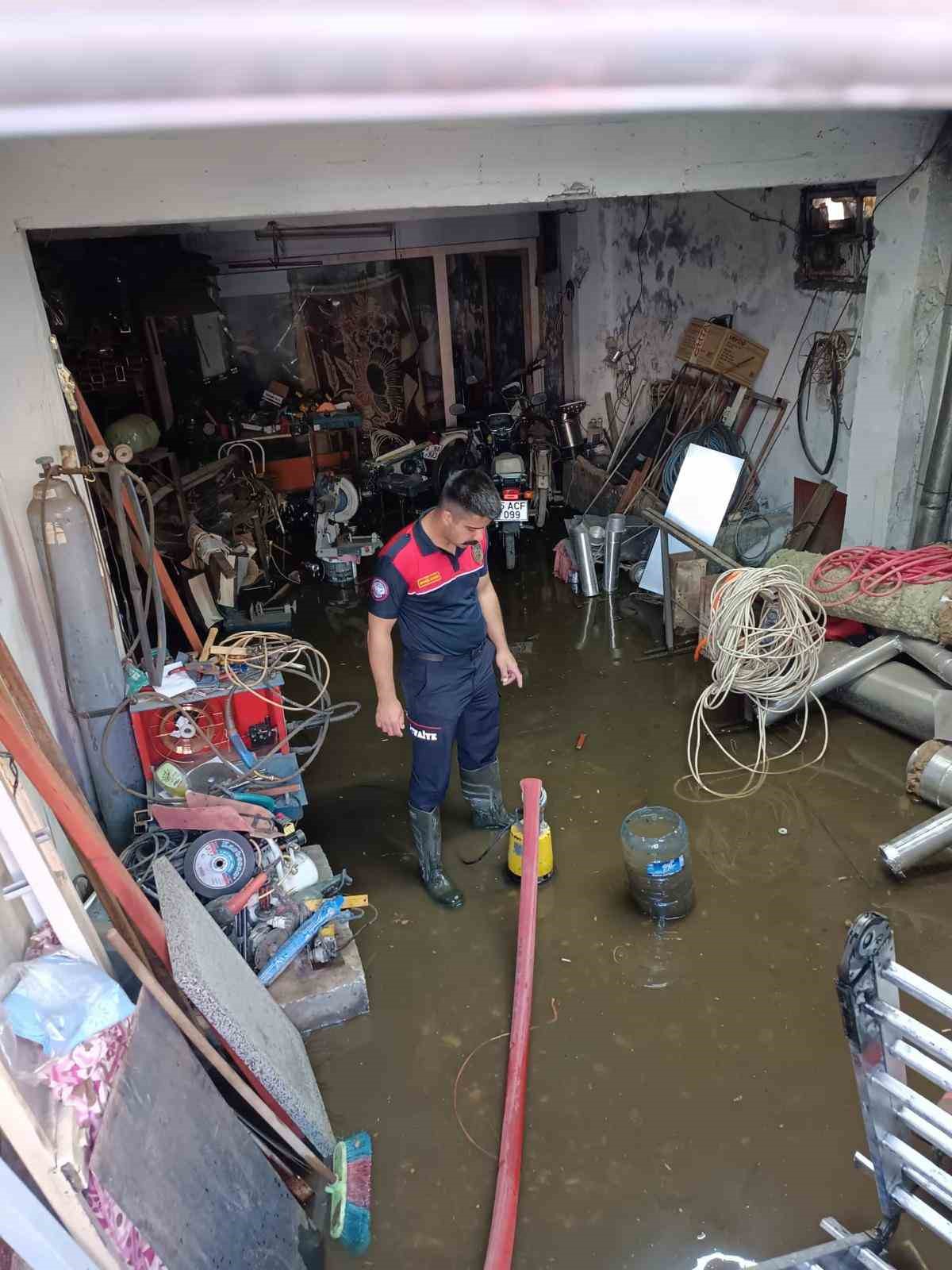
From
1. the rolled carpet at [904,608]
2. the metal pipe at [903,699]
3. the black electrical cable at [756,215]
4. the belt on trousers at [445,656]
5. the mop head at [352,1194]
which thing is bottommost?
the mop head at [352,1194]

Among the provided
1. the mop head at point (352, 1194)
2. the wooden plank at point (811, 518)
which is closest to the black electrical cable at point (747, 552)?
the wooden plank at point (811, 518)

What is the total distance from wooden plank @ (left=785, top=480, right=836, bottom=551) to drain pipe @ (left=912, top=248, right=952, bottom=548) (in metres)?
1.04

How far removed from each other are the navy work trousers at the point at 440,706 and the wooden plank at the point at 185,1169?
155 cm

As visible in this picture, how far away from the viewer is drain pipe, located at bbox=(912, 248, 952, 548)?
4.96 metres

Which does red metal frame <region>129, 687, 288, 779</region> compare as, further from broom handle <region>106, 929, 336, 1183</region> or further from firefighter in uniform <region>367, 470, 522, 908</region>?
broom handle <region>106, 929, 336, 1183</region>

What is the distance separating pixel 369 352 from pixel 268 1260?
8774mm

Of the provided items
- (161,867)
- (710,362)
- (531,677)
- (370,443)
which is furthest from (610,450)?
(161,867)

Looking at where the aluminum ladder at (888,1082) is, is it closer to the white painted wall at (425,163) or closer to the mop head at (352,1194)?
the mop head at (352,1194)

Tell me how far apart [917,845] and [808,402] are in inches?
160

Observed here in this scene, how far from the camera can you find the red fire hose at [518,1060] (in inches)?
92.0

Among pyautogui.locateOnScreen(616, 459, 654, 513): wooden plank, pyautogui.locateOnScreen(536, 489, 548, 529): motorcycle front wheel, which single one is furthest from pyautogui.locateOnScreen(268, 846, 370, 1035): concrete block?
pyautogui.locateOnScreen(536, 489, 548, 529): motorcycle front wheel

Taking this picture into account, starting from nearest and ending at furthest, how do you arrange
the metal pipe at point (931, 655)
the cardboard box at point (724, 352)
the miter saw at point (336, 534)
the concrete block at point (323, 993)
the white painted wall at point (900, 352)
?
the concrete block at point (323, 993) → the metal pipe at point (931, 655) → the white painted wall at point (900, 352) → the cardboard box at point (724, 352) → the miter saw at point (336, 534)

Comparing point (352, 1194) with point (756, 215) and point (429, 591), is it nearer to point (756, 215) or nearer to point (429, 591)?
point (429, 591)

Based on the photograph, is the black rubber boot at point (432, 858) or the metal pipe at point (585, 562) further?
the metal pipe at point (585, 562)
